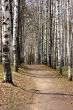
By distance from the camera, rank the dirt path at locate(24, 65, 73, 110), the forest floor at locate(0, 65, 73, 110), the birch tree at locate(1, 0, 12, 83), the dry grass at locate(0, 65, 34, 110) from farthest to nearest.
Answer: the birch tree at locate(1, 0, 12, 83) → the dirt path at locate(24, 65, 73, 110) → the forest floor at locate(0, 65, 73, 110) → the dry grass at locate(0, 65, 34, 110)

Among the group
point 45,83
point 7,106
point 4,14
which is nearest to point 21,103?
point 7,106

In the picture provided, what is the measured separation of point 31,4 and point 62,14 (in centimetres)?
574

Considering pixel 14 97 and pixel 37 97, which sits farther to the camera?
pixel 37 97

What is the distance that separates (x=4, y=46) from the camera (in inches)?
660

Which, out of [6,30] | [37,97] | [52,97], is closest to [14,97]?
[37,97]

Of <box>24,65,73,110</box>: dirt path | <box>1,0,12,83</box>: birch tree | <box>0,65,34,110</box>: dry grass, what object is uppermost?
<box>1,0,12,83</box>: birch tree

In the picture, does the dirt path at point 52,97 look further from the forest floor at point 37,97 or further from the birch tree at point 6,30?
the birch tree at point 6,30

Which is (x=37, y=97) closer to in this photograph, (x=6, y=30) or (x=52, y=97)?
(x=52, y=97)

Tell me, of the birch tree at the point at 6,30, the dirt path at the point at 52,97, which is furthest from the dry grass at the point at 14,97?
the birch tree at the point at 6,30

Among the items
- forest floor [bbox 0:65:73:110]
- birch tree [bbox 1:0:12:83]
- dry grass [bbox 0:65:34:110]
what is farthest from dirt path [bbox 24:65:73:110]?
birch tree [bbox 1:0:12:83]

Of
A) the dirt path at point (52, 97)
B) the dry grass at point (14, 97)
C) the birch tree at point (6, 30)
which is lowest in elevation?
the dirt path at point (52, 97)

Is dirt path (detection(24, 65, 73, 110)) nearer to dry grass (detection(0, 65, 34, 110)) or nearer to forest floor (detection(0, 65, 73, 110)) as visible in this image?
forest floor (detection(0, 65, 73, 110))

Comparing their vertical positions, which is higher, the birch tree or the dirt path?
the birch tree

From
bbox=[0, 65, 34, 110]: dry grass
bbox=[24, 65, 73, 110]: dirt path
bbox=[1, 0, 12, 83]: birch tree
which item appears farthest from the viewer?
bbox=[1, 0, 12, 83]: birch tree
